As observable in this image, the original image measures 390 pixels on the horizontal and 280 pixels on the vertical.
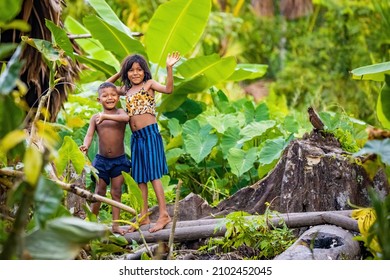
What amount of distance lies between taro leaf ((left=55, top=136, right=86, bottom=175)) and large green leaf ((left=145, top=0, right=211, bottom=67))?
2342 millimetres

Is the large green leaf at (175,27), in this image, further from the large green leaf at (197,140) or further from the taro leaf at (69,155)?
the taro leaf at (69,155)

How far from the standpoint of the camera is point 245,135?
20.6ft

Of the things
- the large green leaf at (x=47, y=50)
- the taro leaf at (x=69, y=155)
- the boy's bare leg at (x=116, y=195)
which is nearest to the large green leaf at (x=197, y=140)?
the boy's bare leg at (x=116, y=195)

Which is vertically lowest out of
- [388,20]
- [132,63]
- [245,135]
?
[245,135]

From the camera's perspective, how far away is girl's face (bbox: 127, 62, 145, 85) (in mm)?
4441

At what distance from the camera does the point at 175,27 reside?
6.20 m

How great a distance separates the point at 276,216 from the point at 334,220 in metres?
0.34

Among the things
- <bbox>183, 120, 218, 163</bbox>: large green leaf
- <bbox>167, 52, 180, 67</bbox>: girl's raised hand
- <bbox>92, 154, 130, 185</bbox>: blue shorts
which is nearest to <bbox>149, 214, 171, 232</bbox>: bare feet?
<bbox>92, 154, 130, 185</bbox>: blue shorts

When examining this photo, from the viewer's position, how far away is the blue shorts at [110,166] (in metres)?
4.54

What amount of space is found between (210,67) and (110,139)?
1919 millimetres

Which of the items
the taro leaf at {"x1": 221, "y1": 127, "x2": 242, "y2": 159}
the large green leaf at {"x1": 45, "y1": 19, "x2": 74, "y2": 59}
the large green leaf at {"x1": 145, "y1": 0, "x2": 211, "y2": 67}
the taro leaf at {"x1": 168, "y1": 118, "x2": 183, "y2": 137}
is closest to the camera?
the large green leaf at {"x1": 45, "y1": 19, "x2": 74, "y2": 59}

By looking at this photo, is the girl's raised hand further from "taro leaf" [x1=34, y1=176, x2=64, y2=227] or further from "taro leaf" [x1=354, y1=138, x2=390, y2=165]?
"taro leaf" [x1=34, y1=176, x2=64, y2=227]
